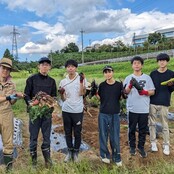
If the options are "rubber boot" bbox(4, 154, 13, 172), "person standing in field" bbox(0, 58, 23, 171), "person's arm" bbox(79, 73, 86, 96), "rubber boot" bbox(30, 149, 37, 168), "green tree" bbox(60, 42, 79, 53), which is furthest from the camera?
"green tree" bbox(60, 42, 79, 53)

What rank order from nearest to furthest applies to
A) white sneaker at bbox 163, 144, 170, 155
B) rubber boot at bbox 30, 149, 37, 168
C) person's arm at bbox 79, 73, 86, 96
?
rubber boot at bbox 30, 149, 37, 168 → person's arm at bbox 79, 73, 86, 96 → white sneaker at bbox 163, 144, 170, 155

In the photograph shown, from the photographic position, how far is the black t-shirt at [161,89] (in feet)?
14.4

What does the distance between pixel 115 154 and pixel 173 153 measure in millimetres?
1141

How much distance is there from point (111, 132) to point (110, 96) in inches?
20.7

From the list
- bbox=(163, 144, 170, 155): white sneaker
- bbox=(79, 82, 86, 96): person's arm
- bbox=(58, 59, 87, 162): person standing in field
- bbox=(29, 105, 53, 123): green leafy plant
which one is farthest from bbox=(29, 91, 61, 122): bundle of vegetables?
bbox=(163, 144, 170, 155): white sneaker

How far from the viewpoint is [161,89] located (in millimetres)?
4398

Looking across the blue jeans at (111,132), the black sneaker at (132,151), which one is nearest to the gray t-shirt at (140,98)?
→ the blue jeans at (111,132)

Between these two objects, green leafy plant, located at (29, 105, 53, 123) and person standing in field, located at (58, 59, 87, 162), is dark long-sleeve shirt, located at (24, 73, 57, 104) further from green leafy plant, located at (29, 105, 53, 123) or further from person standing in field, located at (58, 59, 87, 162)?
person standing in field, located at (58, 59, 87, 162)

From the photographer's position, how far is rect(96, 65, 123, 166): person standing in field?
13.0 feet

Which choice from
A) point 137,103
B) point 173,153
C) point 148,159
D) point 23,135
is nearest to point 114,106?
point 137,103

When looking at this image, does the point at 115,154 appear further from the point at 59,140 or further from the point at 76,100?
the point at 59,140

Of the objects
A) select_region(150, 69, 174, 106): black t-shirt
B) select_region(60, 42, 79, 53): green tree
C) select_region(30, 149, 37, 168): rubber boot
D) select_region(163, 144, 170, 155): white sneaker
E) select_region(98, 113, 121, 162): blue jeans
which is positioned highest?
select_region(60, 42, 79, 53): green tree

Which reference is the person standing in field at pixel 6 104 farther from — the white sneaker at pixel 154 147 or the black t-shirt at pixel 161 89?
the white sneaker at pixel 154 147

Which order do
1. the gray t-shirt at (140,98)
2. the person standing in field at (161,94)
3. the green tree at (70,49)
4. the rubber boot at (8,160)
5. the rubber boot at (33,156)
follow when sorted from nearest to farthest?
the rubber boot at (8,160) < the rubber boot at (33,156) < the gray t-shirt at (140,98) < the person standing in field at (161,94) < the green tree at (70,49)
